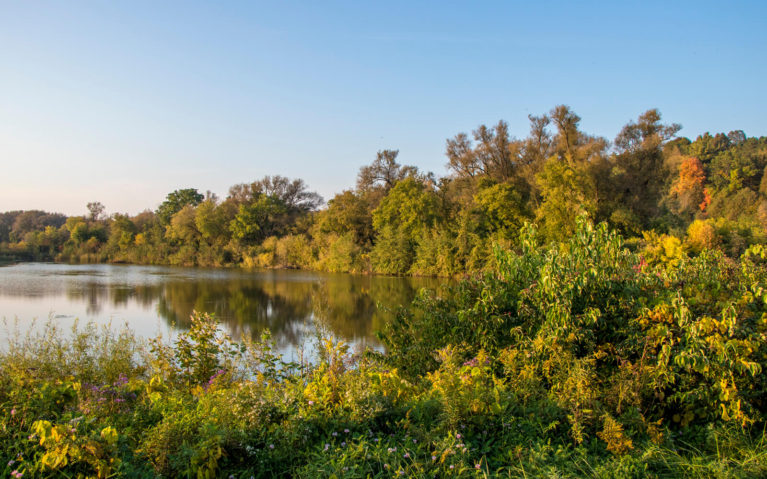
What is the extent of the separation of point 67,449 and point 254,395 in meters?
1.14

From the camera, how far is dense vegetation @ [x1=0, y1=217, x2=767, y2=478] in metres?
2.80

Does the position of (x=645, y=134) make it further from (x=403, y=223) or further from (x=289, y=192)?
(x=289, y=192)

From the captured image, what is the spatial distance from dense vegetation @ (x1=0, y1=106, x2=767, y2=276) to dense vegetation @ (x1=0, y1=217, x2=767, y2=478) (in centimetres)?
982

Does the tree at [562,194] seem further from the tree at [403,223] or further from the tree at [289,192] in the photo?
the tree at [289,192]

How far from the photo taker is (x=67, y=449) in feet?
8.46

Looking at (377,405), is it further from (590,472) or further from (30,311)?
(30,311)

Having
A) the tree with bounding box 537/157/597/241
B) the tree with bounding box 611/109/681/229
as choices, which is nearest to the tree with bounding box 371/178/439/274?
the tree with bounding box 537/157/597/241

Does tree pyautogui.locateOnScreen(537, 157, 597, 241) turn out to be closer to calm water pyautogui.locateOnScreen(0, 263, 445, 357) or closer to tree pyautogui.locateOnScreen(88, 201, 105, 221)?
calm water pyautogui.locateOnScreen(0, 263, 445, 357)

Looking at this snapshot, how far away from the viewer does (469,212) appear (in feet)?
98.5

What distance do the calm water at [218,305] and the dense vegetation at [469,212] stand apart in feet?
19.0

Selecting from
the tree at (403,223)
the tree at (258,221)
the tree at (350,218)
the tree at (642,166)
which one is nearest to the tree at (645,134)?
the tree at (642,166)

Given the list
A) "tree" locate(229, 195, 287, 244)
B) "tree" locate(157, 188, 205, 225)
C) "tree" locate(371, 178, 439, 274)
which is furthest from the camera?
"tree" locate(157, 188, 205, 225)

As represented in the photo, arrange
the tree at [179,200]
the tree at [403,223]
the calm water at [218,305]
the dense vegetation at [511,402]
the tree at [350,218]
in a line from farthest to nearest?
the tree at [179,200]
the tree at [350,218]
the tree at [403,223]
the calm water at [218,305]
the dense vegetation at [511,402]

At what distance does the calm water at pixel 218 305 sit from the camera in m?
11.8
